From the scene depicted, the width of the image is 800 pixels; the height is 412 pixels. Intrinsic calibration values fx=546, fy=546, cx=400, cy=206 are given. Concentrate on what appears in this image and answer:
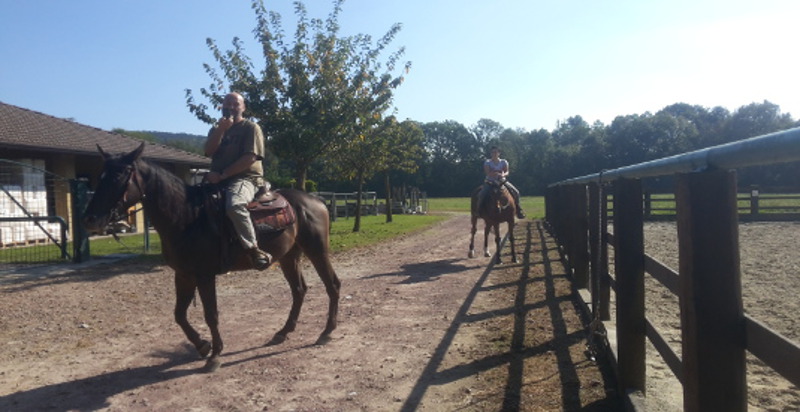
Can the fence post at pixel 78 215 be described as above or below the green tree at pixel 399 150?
below

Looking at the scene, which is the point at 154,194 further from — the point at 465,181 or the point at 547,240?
the point at 465,181

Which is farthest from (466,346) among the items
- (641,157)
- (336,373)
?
(641,157)

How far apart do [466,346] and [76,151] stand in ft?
57.0

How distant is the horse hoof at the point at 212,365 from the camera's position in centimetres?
496

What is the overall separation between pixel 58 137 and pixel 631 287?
21.2m

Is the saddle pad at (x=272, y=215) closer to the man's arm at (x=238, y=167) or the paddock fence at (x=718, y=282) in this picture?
the man's arm at (x=238, y=167)

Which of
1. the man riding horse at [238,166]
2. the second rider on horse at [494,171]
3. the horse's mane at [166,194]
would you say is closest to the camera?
the horse's mane at [166,194]

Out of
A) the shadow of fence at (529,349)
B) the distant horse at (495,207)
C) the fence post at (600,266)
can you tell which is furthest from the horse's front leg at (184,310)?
the distant horse at (495,207)

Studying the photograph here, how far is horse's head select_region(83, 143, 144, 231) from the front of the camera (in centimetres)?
457

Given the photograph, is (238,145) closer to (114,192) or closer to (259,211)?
(259,211)

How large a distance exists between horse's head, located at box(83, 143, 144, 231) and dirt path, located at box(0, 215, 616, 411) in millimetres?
1418

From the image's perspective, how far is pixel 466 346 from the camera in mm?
5512

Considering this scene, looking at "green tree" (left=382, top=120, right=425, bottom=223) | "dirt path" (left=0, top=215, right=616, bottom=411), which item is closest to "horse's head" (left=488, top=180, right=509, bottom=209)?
"dirt path" (left=0, top=215, right=616, bottom=411)

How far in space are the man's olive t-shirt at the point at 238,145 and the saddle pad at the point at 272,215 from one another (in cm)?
41
